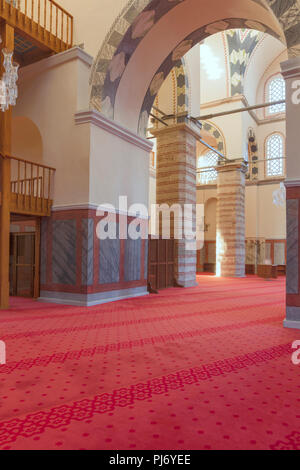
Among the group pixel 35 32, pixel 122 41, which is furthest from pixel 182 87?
pixel 35 32

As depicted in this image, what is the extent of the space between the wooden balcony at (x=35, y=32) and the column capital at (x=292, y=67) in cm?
407

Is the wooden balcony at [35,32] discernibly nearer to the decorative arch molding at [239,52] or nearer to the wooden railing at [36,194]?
the wooden railing at [36,194]

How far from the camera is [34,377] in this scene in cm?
249

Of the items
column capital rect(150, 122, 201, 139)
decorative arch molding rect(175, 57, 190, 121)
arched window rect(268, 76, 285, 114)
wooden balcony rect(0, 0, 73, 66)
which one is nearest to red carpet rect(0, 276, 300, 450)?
wooden balcony rect(0, 0, 73, 66)

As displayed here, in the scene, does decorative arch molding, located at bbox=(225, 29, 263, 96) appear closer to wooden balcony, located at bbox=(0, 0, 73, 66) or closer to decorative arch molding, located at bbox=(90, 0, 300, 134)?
decorative arch molding, located at bbox=(90, 0, 300, 134)

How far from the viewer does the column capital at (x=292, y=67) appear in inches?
169

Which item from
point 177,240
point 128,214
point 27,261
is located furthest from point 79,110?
point 177,240

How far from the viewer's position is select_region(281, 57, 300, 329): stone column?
4195 millimetres

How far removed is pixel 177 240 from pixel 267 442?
7.14 meters

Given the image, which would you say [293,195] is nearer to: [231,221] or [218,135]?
[231,221]

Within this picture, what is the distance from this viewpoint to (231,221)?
1248cm

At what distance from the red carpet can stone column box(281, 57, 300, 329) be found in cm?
34

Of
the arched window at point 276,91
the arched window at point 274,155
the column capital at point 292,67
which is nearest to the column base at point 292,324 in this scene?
the column capital at point 292,67
